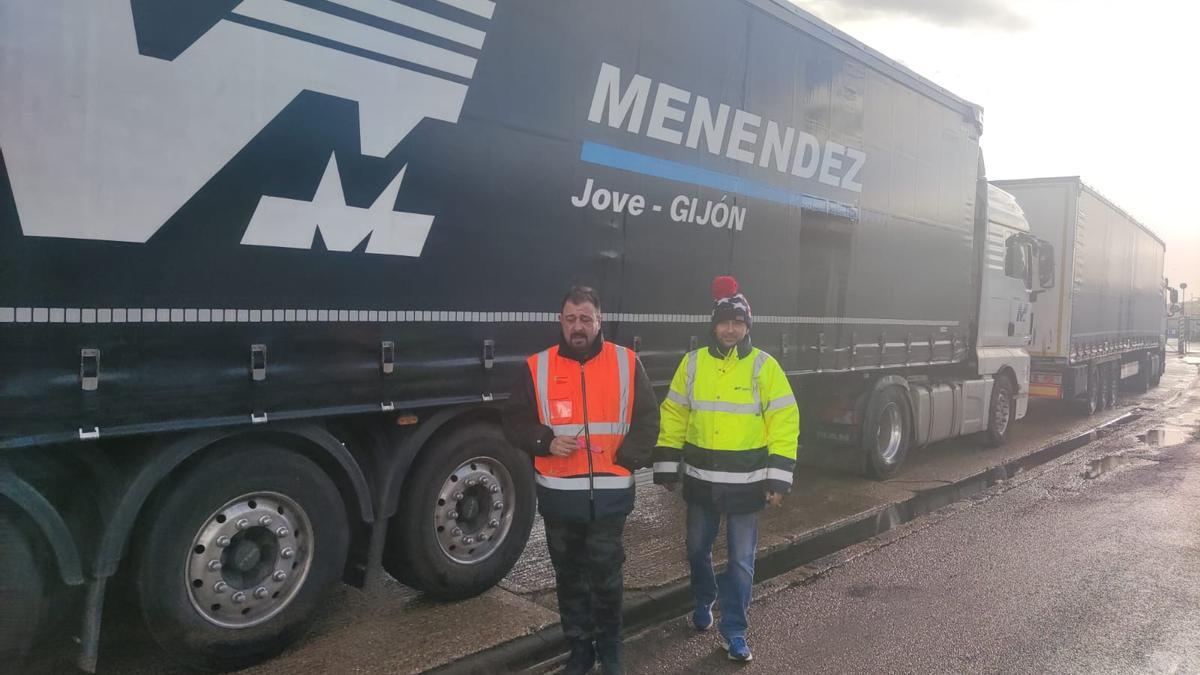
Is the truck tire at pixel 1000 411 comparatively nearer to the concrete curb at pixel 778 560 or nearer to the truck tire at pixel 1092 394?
A: the concrete curb at pixel 778 560

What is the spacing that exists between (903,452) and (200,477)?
7.40 m

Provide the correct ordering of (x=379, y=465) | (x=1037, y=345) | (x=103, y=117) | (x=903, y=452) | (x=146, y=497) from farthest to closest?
(x=1037, y=345) < (x=903, y=452) < (x=379, y=465) < (x=146, y=497) < (x=103, y=117)

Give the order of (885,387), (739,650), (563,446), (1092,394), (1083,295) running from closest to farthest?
(563,446)
(739,650)
(885,387)
(1083,295)
(1092,394)

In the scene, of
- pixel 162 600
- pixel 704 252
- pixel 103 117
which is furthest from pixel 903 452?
pixel 103 117

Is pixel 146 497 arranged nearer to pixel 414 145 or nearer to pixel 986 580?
pixel 414 145

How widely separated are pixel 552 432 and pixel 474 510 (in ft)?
4.03

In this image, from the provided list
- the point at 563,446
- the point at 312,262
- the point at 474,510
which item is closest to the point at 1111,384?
the point at 474,510

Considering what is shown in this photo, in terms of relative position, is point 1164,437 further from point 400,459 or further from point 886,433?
point 400,459

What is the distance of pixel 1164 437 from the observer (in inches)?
502

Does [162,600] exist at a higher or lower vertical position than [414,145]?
lower

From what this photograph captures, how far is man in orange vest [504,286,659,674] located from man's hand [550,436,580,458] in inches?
0.4

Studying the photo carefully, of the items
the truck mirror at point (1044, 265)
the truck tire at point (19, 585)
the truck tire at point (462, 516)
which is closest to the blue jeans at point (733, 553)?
the truck tire at point (462, 516)

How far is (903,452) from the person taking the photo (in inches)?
353

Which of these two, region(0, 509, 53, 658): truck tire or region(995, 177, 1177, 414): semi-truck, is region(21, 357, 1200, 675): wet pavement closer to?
region(0, 509, 53, 658): truck tire
